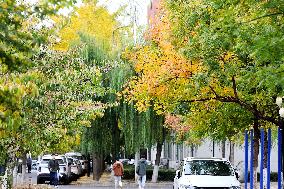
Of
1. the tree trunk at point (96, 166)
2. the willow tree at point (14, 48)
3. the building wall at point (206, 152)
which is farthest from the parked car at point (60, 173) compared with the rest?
the willow tree at point (14, 48)

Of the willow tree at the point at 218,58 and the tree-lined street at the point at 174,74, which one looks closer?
the tree-lined street at the point at 174,74

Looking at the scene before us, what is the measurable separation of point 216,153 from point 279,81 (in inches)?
1351

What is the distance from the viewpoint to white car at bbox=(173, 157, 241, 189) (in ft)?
55.8

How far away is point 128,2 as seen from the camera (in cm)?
2059

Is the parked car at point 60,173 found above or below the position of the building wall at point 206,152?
below

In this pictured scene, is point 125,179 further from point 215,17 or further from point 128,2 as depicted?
point 215,17

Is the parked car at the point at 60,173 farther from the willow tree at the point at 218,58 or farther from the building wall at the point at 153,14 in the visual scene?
the willow tree at the point at 218,58

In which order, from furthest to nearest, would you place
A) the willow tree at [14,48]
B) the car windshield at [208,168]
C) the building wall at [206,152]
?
the building wall at [206,152] → the car windshield at [208,168] → the willow tree at [14,48]

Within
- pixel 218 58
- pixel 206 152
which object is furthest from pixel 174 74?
pixel 206 152

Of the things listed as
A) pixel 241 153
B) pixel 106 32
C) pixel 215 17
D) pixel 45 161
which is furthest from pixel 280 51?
pixel 241 153

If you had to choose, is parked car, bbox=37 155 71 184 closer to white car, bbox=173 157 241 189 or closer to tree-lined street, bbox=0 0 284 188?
tree-lined street, bbox=0 0 284 188

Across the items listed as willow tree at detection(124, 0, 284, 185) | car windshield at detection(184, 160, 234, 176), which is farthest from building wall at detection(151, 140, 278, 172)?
car windshield at detection(184, 160, 234, 176)

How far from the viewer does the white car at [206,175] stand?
1702 cm

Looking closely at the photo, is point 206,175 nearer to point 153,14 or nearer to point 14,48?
point 14,48
